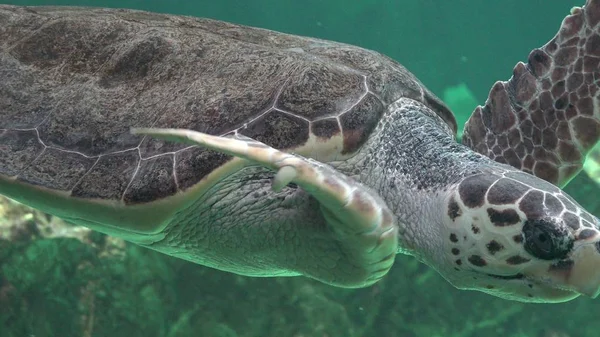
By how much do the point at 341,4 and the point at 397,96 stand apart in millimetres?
11850

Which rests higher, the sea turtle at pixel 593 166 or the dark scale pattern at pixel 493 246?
the dark scale pattern at pixel 493 246

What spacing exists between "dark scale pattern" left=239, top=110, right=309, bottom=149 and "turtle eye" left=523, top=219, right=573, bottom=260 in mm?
989

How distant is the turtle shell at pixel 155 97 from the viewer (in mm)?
2324

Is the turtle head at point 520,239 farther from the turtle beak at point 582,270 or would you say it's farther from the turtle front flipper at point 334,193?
the turtle front flipper at point 334,193

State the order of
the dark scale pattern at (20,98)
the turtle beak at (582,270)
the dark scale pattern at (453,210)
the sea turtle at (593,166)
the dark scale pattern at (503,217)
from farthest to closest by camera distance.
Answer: the sea turtle at (593,166), the dark scale pattern at (20,98), the dark scale pattern at (453,210), the dark scale pattern at (503,217), the turtle beak at (582,270)

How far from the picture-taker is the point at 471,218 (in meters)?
2.14

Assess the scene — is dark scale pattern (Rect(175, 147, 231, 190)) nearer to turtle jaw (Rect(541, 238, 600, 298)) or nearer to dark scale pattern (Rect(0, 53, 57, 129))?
dark scale pattern (Rect(0, 53, 57, 129))

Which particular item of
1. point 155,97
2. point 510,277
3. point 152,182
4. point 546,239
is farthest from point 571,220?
point 155,97

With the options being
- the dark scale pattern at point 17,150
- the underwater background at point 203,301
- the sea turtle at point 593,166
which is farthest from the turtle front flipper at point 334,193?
the sea turtle at point 593,166

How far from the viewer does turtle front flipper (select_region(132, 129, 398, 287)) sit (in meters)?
1.68

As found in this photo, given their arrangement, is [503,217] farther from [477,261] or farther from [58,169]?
[58,169]

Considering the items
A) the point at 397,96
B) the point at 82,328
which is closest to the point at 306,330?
the point at 82,328

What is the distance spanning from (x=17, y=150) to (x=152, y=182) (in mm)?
822

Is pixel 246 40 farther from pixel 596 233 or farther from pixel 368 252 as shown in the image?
pixel 596 233
